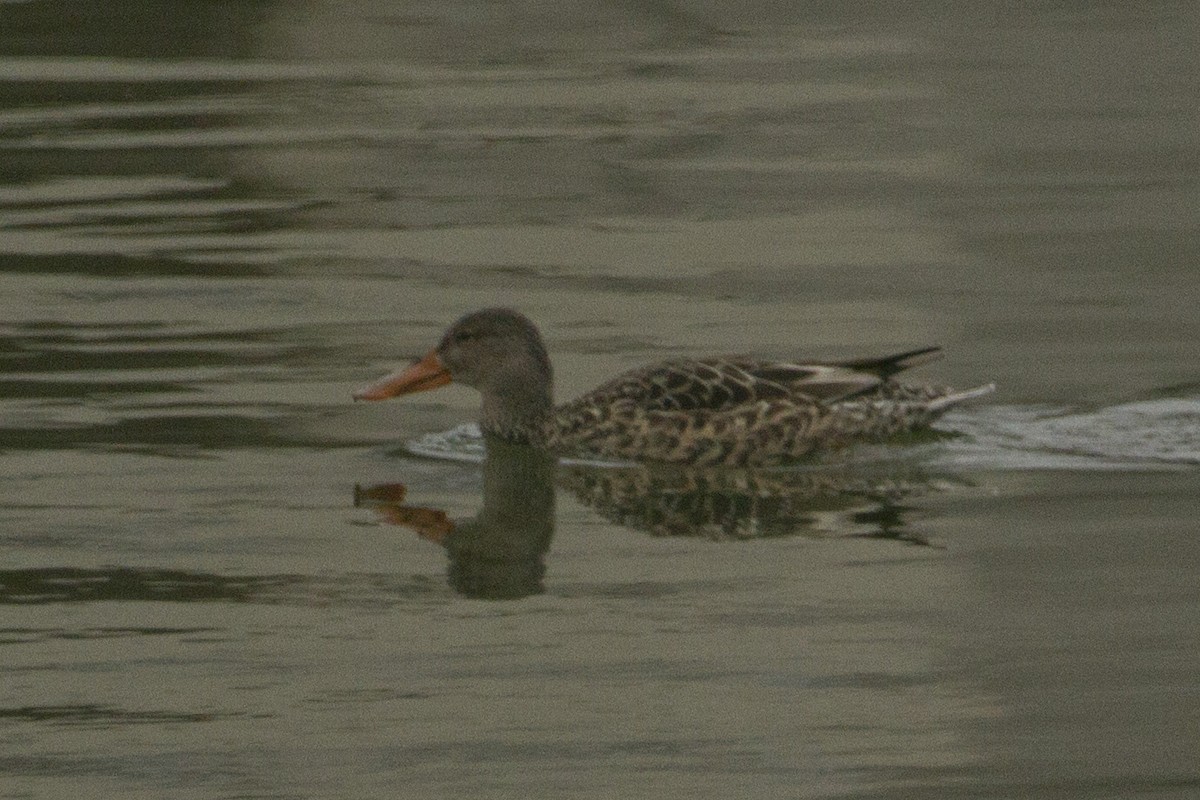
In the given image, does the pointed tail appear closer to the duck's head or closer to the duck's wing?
the duck's wing

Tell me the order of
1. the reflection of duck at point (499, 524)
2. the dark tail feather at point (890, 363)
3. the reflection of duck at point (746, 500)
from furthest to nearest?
1. the dark tail feather at point (890, 363)
2. the reflection of duck at point (746, 500)
3. the reflection of duck at point (499, 524)

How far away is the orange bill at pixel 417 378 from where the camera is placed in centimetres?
1058

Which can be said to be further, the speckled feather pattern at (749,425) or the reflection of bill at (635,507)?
the speckled feather pattern at (749,425)

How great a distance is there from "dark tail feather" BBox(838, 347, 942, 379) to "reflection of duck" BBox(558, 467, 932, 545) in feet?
1.33

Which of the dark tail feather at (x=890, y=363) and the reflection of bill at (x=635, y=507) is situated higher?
the dark tail feather at (x=890, y=363)

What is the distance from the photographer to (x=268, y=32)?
20797mm

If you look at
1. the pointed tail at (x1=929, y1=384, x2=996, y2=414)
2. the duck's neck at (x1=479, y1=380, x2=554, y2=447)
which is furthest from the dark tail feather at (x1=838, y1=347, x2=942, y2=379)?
the duck's neck at (x1=479, y1=380, x2=554, y2=447)

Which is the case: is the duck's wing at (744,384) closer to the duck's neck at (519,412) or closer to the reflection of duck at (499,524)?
the duck's neck at (519,412)

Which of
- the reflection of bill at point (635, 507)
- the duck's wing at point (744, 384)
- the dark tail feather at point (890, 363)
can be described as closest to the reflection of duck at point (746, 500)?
the reflection of bill at point (635, 507)

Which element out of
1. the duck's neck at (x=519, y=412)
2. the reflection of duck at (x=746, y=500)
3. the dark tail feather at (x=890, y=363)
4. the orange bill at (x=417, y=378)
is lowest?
the reflection of duck at (x=746, y=500)

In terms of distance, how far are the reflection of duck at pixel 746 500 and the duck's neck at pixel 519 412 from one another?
32cm

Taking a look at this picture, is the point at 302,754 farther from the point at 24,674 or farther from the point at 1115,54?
the point at 1115,54

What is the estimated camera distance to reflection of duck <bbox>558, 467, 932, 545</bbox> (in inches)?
358

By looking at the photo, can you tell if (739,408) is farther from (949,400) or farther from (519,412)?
(519,412)
